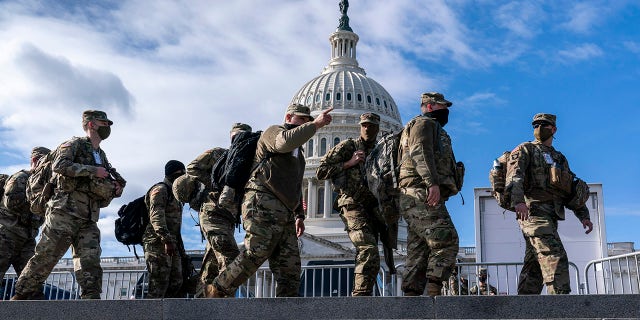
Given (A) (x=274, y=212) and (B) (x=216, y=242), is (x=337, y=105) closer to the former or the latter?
(B) (x=216, y=242)

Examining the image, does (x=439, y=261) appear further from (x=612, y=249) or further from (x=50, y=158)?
(x=612, y=249)

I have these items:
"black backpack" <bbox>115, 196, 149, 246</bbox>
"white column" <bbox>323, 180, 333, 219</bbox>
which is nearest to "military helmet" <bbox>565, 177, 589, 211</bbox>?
"black backpack" <bbox>115, 196, 149, 246</bbox>

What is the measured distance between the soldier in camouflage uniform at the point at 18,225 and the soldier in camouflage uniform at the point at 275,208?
3.99 m

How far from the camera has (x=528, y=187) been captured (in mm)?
7660

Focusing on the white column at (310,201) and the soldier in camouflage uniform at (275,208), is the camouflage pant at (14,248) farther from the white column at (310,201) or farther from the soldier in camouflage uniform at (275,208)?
the white column at (310,201)

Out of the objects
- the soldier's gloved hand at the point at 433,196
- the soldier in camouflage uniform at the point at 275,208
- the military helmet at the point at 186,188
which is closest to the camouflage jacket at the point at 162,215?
the military helmet at the point at 186,188

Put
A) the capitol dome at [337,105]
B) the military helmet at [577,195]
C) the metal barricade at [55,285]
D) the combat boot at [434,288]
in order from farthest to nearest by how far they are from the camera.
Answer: the capitol dome at [337,105]
the metal barricade at [55,285]
the military helmet at [577,195]
the combat boot at [434,288]

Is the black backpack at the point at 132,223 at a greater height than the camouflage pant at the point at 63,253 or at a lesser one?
greater

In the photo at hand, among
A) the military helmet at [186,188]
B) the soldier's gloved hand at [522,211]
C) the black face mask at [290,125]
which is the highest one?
the black face mask at [290,125]

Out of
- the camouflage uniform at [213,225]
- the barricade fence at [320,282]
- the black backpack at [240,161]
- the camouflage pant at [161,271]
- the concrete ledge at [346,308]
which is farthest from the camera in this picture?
the barricade fence at [320,282]

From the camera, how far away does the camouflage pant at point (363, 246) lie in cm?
743

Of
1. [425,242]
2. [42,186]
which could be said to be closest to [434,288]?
[425,242]

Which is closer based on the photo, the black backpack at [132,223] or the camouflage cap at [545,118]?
the camouflage cap at [545,118]

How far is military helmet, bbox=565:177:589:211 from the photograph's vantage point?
7793mm
